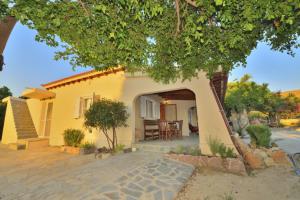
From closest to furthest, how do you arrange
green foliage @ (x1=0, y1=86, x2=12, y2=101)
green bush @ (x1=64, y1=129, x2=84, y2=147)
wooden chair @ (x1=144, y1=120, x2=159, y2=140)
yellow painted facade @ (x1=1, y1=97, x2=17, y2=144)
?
1. green bush @ (x1=64, y1=129, x2=84, y2=147)
2. yellow painted facade @ (x1=1, y1=97, x2=17, y2=144)
3. wooden chair @ (x1=144, y1=120, x2=159, y2=140)
4. green foliage @ (x1=0, y1=86, x2=12, y2=101)

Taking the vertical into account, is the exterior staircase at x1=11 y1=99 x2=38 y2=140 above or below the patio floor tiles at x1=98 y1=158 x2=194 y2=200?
above

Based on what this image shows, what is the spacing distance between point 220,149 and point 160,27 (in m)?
4.86

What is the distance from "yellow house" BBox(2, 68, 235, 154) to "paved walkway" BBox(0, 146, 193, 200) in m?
2.10

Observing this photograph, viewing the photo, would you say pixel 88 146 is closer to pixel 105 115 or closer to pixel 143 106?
pixel 105 115

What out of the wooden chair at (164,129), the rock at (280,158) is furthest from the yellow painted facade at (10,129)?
the rock at (280,158)

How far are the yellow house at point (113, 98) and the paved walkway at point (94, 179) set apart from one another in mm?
2098

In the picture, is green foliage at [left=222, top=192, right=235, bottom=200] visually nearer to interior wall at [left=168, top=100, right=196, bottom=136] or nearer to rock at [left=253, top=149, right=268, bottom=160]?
rock at [left=253, top=149, right=268, bottom=160]

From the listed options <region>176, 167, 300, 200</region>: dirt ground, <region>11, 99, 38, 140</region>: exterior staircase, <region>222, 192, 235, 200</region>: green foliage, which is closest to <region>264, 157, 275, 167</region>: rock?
<region>176, 167, 300, 200</region>: dirt ground

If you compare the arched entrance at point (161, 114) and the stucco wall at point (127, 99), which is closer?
the stucco wall at point (127, 99)

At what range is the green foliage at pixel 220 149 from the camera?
19.5ft

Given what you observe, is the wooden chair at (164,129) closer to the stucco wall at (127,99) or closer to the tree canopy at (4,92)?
the stucco wall at (127,99)

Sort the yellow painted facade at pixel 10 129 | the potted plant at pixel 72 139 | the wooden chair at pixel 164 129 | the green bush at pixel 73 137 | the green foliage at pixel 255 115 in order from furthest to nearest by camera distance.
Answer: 1. the green foliage at pixel 255 115
2. the yellow painted facade at pixel 10 129
3. the wooden chair at pixel 164 129
4. the green bush at pixel 73 137
5. the potted plant at pixel 72 139

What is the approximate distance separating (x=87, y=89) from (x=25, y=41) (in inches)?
2120

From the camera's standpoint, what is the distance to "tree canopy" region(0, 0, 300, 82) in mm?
2646
